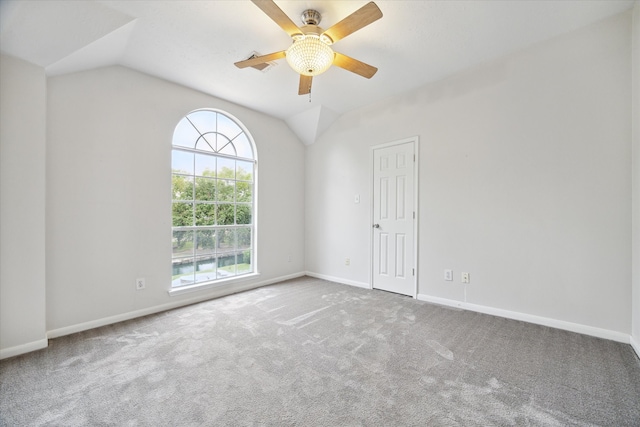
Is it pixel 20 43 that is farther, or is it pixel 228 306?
pixel 228 306

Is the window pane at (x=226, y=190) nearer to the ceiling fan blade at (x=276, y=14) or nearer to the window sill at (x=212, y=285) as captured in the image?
the window sill at (x=212, y=285)

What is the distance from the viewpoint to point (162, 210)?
303 cm

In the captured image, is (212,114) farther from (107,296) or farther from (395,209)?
(395,209)

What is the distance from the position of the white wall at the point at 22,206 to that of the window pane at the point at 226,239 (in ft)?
5.61

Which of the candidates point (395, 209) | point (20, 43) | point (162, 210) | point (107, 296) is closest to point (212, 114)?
point (162, 210)

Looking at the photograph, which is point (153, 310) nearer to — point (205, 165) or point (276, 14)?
point (205, 165)

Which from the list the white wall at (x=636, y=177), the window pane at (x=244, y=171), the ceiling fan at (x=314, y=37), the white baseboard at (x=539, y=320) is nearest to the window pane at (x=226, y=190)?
the window pane at (x=244, y=171)

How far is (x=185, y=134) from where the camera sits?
129 inches

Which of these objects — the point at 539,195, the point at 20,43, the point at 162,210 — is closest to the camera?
the point at 20,43

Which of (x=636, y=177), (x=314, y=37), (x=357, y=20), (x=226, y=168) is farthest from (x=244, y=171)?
(x=636, y=177)

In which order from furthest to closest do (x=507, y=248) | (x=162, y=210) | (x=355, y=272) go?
1. (x=355, y=272)
2. (x=162, y=210)
3. (x=507, y=248)

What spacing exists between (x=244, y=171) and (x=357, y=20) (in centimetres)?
266

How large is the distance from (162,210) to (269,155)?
1.76 meters

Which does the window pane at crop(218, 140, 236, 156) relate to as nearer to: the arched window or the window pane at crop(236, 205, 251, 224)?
the arched window
